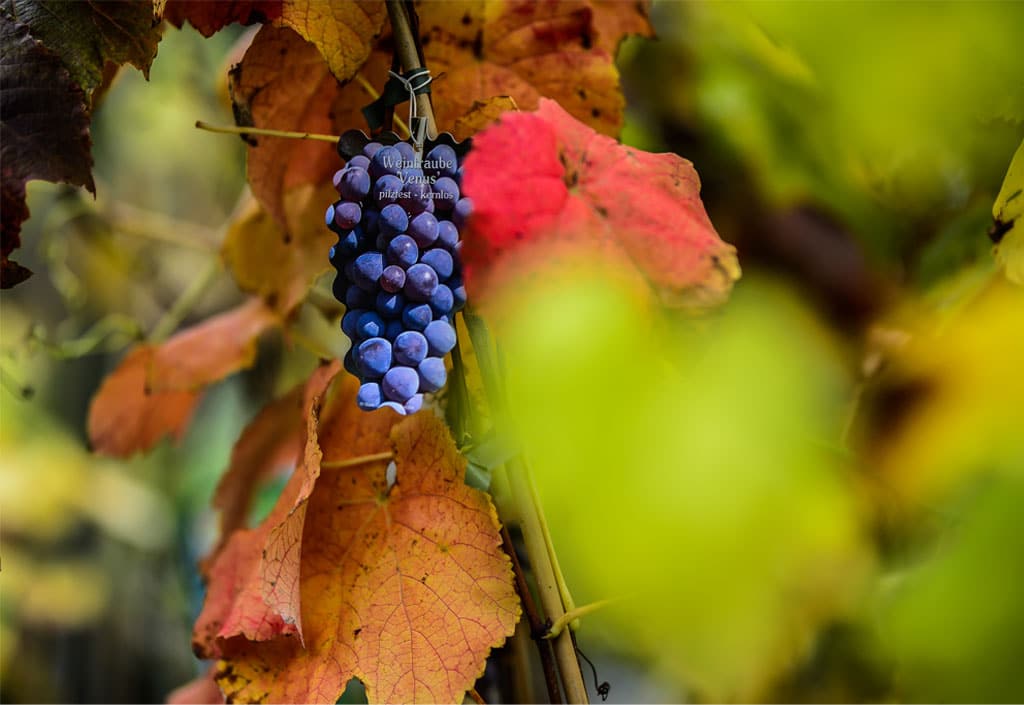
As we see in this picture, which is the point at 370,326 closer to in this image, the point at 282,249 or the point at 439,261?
the point at 439,261

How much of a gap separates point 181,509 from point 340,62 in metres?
1.23

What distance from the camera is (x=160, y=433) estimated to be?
2.72 feet

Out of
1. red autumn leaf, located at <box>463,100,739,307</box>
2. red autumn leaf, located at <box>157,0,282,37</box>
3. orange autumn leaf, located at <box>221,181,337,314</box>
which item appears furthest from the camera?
orange autumn leaf, located at <box>221,181,337,314</box>

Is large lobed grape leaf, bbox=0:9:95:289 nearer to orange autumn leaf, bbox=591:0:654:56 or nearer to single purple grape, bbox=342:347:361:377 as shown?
single purple grape, bbox=342:347:361:377

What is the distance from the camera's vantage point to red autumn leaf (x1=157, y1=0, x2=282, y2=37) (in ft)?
1.55

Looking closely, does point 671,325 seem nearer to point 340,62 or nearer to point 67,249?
point 340,62

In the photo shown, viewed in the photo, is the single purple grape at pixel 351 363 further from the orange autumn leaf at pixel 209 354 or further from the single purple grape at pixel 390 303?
the orange autumn leaf at pixel 209 354

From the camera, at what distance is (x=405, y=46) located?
1.61 feet

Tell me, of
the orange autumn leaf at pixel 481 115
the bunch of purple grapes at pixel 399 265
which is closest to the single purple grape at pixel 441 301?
the bunch of purple grapes at pixel 399 265

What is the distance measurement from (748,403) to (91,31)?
0.46 meters

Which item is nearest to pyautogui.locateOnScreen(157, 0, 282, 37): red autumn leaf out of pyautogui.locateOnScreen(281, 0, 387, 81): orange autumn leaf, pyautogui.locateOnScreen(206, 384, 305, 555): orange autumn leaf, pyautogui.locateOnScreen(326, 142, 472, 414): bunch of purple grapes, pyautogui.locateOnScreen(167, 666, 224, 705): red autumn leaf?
pyautogui.locateOnScreen(281, 0, 387, 81): orange autumn leaf

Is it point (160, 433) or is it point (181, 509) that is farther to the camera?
point (181, 509)

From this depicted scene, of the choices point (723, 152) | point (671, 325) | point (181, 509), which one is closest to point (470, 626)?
point (671, 325)

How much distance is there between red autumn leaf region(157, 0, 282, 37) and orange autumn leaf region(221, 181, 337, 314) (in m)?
0.14
